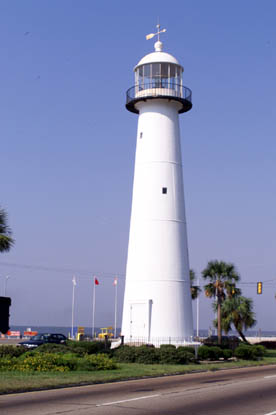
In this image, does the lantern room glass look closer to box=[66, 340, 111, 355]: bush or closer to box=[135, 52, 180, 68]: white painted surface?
box=[135, 52, 180, 68]: white painted surface

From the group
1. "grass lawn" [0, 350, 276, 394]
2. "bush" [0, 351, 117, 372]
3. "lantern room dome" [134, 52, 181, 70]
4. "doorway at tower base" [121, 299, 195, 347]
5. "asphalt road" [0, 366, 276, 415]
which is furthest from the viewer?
"lantern room dome" [134, 52, 181, 70]

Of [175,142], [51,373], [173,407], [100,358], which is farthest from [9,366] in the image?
[175,142]

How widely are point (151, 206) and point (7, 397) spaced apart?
21.6 m

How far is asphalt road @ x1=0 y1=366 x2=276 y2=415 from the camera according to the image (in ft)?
45.5

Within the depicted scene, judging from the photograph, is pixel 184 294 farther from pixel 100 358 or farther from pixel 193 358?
pixel 100 358

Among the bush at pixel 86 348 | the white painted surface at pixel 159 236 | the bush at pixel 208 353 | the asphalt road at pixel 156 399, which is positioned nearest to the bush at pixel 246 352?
the bush at pixel 208 353

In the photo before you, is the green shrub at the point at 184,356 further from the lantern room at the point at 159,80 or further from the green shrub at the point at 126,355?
the lantern room at the point at 159,80

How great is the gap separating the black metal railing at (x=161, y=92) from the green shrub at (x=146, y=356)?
16.3 meters

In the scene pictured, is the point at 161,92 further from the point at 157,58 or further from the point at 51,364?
the point at 51,364

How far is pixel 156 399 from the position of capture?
16.2 metres

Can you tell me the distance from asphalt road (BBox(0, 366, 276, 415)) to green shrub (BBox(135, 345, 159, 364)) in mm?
6105

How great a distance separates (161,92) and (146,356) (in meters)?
17.1

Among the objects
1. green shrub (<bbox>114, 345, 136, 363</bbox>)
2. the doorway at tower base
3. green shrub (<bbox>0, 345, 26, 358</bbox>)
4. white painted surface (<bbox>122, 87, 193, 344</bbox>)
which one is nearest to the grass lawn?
green shrub (<bbox>114, 345, 136, 363</bbox>)

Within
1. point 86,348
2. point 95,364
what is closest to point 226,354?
point 86,348
